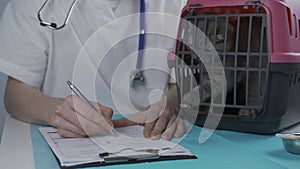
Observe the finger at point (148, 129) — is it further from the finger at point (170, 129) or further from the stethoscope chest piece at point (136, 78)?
the stethoscope chest piece at point (136, 78)

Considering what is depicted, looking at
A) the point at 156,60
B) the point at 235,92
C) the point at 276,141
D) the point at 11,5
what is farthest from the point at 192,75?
the point at 11,5

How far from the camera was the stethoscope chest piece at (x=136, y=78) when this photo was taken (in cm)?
97

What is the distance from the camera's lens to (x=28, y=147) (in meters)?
0.61

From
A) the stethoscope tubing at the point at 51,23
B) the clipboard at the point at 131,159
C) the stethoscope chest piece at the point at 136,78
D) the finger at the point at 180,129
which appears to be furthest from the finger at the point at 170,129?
the stethoscope tubing at the point at 51,23

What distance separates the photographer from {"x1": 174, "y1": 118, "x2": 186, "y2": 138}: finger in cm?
70

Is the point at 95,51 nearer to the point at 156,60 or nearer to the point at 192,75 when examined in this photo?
the point at 156,60

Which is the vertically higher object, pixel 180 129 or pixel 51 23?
pixel 51 23

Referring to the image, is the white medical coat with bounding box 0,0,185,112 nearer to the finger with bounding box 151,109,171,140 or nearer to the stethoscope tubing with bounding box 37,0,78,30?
the stethoscope tubing with bounding box 37,0,78,30

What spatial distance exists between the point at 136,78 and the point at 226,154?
438 millimetres

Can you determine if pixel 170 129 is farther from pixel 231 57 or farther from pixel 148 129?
pixel 231 57

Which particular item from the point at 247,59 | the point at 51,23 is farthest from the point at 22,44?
the point at 247,59

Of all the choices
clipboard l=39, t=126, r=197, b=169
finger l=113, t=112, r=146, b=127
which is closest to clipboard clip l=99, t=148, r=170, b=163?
clipboard l=39, t=126, r=197, b=169

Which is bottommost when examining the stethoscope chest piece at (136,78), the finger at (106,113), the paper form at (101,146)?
the paper form at (101,146)

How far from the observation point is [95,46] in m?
1.00
